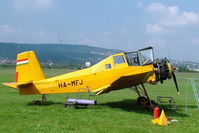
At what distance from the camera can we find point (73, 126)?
775 cm

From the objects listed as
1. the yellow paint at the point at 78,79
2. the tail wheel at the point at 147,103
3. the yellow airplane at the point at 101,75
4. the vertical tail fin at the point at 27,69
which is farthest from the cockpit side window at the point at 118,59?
the vertical tail fin at the point at 27,69

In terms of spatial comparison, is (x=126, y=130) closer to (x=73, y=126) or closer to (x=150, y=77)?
(x=73, y=126)

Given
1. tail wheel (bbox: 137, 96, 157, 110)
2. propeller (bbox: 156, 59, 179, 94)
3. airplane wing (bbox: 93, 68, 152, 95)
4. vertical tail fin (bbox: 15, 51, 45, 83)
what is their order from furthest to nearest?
vertical tail fin (bbox: 15, 51, 45, 83), tail wheel (bbox: 137, 96, 157, 110), propeller (bbox: 156, 59, 179, 94), airplane wing (bbox: 93, 68, 152, 95)

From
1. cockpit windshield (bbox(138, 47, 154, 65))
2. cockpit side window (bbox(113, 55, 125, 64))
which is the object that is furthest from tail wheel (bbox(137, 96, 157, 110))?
cockpit side window (bbox(113, 55, 125, 64))

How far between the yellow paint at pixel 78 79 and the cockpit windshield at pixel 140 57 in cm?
21

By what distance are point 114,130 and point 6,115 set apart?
3986 mm

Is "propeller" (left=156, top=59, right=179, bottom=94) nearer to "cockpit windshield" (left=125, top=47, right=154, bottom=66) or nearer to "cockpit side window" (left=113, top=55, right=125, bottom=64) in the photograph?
"cockpit windshield" (left=125, top=47, right=154, bottom=66)

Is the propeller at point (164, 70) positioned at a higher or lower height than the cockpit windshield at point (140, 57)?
lower

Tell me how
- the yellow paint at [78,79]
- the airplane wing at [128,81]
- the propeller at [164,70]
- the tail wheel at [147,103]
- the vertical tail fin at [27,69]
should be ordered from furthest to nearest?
1. the vertical tail fin at [27,69]
2. the tail wheel at [147,103]
3. the yellow paint at [78,79]
4. the propeller at [164,70]
5. the airplane wing at [128,81]

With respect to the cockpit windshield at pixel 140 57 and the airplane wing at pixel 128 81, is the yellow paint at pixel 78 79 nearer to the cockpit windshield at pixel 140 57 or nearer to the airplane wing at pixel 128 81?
the airplane wing at pixel 128 81

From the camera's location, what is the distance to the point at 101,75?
11922 millimetres

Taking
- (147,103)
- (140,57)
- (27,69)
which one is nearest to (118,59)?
(140,57)

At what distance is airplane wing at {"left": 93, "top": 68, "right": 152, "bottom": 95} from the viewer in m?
10.6

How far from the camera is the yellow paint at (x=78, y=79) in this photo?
456 inches
